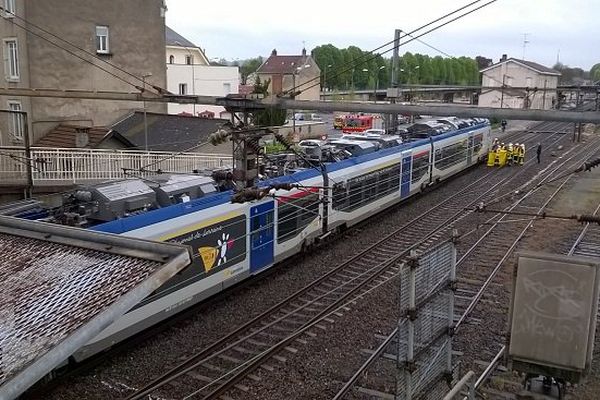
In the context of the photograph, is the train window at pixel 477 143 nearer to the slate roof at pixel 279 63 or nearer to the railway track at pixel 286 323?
the railway track at pixel 286 323

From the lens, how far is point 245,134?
9.45 metres

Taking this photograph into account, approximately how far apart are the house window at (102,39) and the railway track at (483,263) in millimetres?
17913

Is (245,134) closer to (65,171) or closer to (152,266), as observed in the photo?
(152,266)

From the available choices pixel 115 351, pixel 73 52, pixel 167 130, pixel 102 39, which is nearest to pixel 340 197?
pixel 115 351

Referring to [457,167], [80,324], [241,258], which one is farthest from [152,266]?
[457,167]

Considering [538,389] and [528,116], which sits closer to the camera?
[538,389]

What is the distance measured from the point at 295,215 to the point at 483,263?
17.0 ft

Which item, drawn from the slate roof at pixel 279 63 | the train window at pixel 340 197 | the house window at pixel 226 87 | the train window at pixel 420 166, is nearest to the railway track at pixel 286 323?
the train window at pixel 340 197

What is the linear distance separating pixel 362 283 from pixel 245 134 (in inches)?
223

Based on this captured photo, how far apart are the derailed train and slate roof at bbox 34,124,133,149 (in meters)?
10.3

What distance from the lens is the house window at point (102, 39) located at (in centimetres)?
2589

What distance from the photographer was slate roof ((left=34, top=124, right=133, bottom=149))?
73.1 feet

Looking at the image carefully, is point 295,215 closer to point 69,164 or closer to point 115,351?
point 115,351

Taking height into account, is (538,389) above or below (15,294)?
below
